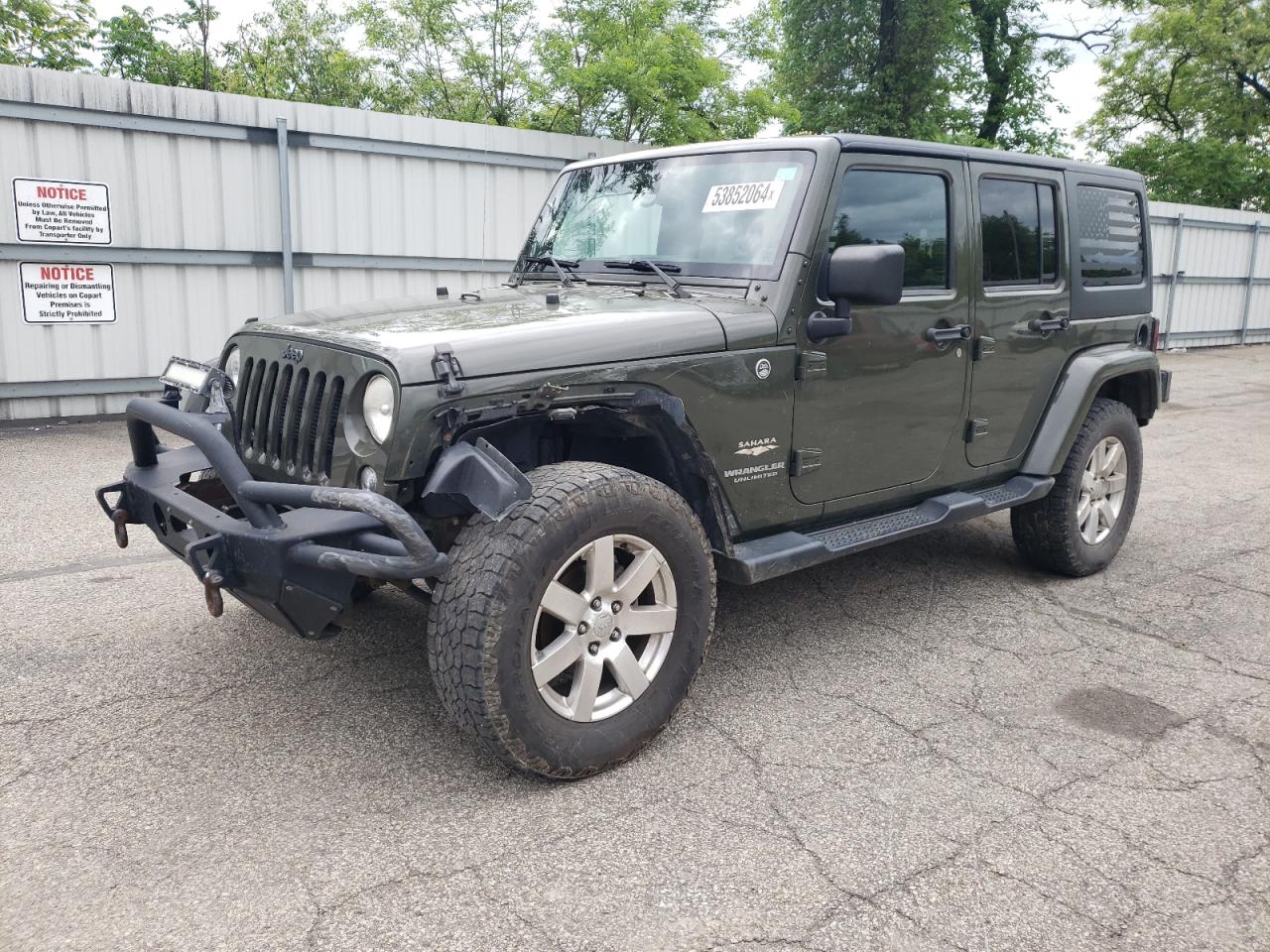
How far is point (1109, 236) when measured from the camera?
5000mm

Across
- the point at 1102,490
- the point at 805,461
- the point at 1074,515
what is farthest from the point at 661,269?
the point at 1102,490

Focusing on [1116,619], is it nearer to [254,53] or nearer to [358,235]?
[358,235]

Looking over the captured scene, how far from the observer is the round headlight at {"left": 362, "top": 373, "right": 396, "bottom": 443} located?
2727 millimetres

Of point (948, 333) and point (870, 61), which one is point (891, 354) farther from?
point (870, 61)

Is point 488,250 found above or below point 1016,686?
above

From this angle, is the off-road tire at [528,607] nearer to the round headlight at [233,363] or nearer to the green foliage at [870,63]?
the round headlight at [233,363]

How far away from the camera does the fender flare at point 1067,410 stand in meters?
4.62

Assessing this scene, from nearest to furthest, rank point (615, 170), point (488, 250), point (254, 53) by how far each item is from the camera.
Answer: point (615, 170) → point (488, 250) → point (254, 53)

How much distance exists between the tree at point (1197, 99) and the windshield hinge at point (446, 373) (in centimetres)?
3311

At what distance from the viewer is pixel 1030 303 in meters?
4.48

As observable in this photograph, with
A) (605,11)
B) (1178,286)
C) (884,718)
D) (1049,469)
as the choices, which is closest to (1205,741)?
(884,718)

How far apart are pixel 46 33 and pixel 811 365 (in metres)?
27.9

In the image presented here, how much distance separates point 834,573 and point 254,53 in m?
29.6

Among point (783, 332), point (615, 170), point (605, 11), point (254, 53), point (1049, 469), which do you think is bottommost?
point (1049, 469)
